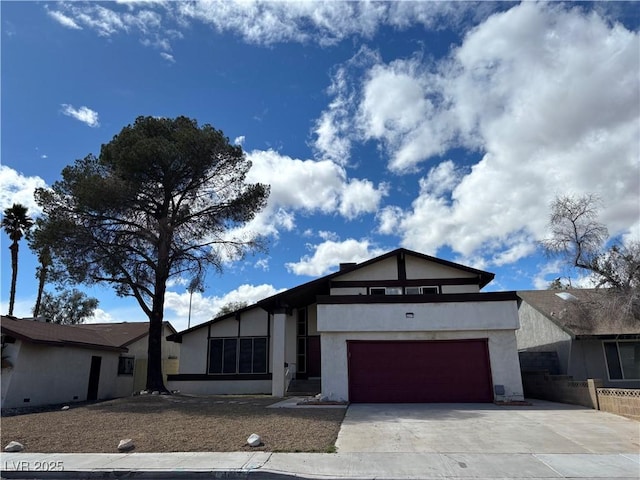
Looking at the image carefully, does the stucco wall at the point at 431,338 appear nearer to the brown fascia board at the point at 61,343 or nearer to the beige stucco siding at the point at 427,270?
the beige stucco siding at the point at 427,270

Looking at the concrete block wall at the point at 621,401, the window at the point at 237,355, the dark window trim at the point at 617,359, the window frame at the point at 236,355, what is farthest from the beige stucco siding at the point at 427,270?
the concrete block wall at the point at 621,401

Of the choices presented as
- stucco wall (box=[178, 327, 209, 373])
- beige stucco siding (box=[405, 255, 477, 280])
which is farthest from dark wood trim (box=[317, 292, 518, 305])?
stucco wall (box=[178, 327, 209, 373])

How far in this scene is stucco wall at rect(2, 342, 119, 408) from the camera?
17938mm

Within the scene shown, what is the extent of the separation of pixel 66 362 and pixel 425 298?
52.6ft

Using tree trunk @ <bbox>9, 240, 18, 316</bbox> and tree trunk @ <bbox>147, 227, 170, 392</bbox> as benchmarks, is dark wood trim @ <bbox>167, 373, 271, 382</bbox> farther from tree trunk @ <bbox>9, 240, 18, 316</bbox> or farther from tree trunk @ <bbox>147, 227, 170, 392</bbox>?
tree trunk @ <bbox>9, 240, 18, 316</bbox>

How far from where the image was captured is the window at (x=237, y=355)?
2192cm

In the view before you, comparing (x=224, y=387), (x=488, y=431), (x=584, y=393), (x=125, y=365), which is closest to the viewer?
(x=488, y=431)

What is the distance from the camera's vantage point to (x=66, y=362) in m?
20.8

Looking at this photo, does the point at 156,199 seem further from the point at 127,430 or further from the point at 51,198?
the point at 127,430

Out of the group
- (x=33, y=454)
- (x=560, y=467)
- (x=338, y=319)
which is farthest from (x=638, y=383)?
(x=33, y=454)

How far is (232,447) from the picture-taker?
342 inches

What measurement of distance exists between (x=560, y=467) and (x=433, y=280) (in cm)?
1299

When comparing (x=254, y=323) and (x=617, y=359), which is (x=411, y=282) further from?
(x=617, y=359)

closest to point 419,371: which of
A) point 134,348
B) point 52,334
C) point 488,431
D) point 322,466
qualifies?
point 488,431
